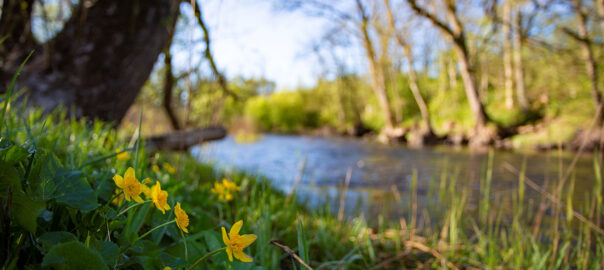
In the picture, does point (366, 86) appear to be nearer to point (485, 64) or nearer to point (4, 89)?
point (485, 64)

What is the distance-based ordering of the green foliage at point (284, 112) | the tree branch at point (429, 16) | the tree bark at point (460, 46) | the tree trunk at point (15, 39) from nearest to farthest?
1. the tree trunk at point (15, 39)
2. the tree branch at point (429, 16)
3. the tree bark at point (460, 46)
4. the green foliage at point (284, 112)

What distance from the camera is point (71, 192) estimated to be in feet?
1.69

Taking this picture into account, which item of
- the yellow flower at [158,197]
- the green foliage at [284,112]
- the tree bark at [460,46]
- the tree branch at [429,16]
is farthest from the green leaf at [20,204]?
the green foliage at [284,112]

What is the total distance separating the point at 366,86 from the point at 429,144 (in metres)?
12.7

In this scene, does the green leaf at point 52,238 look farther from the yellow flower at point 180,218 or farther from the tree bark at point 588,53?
the tree bark at point 588,53

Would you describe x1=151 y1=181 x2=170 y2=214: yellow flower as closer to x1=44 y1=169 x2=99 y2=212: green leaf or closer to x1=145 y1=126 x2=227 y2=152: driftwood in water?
x1=44 y1=169 x2=99 y2=212: green leaf

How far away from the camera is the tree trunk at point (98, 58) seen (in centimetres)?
206

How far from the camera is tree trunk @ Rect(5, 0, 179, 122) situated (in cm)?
206

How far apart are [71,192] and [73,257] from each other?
0.13 m

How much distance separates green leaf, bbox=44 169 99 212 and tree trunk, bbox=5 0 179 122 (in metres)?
1.73

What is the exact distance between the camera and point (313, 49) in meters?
14.3

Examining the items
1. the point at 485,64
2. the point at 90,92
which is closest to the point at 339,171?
the point at 90,92

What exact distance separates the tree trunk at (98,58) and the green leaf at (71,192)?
5.69 feet

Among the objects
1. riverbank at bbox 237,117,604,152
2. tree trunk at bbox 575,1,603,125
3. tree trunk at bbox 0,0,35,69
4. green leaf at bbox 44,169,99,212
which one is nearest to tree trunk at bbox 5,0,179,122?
tree trunk at bbox 0,0,35,69
